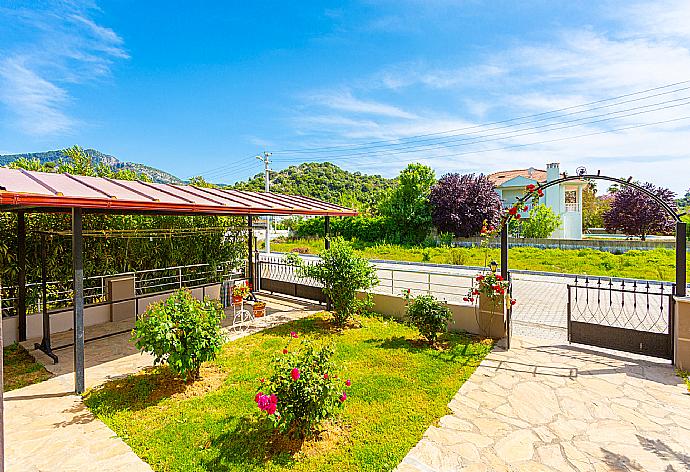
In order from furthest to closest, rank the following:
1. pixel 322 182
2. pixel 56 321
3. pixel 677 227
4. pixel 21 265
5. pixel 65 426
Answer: pixel 322 182, pixel 56 321, pixel 21 265, pixel 677 227, pixel 65 426

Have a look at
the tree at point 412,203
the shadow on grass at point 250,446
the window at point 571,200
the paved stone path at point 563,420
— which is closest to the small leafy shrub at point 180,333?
the shadow on grass at point 250,446

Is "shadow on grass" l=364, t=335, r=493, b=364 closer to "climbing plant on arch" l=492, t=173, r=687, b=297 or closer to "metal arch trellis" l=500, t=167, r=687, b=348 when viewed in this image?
"metal arch trellis" l=500, t=167, r=687, b=348

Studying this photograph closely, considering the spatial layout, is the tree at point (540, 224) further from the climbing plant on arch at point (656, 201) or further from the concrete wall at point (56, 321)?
the concrete wall at point (56, 321)

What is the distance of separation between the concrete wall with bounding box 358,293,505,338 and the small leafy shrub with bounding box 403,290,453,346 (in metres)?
0.82

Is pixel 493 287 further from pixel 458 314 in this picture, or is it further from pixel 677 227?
pixel 677 227

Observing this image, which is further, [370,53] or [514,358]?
[370,53]

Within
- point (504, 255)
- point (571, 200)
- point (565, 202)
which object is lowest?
point (504, 255)

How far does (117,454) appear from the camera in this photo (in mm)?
3316

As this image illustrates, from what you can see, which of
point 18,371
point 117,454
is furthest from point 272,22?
point 117,454

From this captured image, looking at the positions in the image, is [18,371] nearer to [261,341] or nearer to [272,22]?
[261,341]

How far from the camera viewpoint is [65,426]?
377 centimetres

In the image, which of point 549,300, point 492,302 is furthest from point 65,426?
point 549,300

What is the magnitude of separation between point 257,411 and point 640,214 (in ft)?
79.6

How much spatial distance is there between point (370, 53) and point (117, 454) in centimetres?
1290
